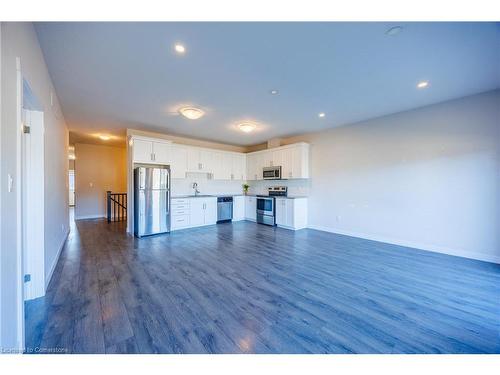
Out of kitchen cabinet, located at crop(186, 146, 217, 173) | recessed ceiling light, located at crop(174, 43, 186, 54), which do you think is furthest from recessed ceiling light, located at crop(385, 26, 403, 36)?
kitchen cabinet, located at crop(186, 146, 217, 173)

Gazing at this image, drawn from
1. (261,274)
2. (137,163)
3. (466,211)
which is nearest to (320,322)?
(261,274)

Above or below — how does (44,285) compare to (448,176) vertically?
below

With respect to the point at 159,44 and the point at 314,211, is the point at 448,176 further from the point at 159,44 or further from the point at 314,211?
the point at 159,44

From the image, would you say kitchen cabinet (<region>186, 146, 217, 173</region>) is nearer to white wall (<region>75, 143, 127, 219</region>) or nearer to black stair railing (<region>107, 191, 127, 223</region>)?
black stair railing (<region>107, 191, 127, 223</region>)

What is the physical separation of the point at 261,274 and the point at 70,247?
3906 mm

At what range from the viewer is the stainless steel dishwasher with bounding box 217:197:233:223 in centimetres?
632

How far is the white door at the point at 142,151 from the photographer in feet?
16.0

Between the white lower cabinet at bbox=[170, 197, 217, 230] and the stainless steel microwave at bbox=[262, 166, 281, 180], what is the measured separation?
180 centimetres

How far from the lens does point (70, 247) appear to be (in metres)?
3.94

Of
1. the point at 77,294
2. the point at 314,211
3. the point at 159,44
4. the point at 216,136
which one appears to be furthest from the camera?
the point at 216,136

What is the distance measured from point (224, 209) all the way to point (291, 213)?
86.1 inches

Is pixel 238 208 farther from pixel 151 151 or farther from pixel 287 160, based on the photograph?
pixel 151 151

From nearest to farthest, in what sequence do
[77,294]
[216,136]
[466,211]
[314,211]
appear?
[77,294]
[466,211]
[314,211]
[216,136]

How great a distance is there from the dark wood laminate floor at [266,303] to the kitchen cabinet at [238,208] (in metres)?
3.07
